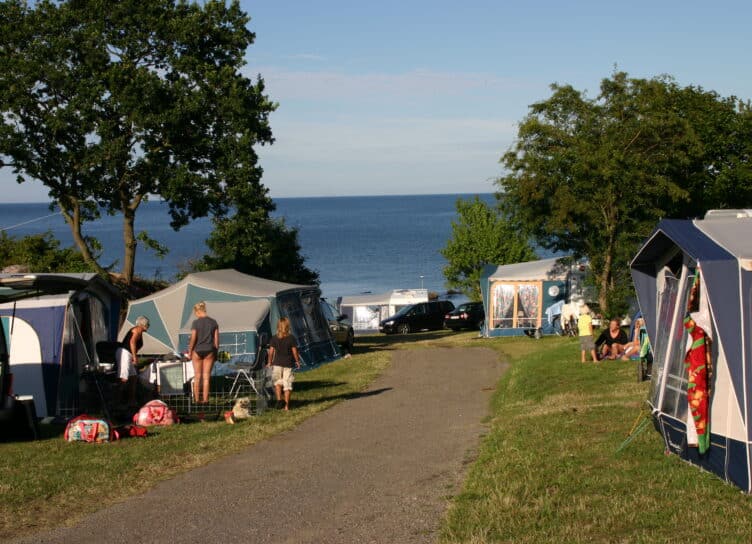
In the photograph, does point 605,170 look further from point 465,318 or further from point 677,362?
point 677,362

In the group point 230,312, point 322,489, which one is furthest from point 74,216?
point 322,489

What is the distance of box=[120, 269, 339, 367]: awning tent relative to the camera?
21.1 m

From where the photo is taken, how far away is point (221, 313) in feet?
70.9

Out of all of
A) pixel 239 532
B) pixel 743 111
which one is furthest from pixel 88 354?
pixel 743 111

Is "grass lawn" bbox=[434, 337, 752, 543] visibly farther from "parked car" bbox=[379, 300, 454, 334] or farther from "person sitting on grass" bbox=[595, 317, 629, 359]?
"parked car" bbox=[379, 300, 454, 334]

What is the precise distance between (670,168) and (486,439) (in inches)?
799

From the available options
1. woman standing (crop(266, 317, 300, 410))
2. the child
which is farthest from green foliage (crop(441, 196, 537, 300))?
woman standing (crop(266, 317, 300, 410))

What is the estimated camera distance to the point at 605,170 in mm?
27594

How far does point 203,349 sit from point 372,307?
33813 millimetres

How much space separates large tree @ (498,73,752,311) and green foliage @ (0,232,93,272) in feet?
48.8

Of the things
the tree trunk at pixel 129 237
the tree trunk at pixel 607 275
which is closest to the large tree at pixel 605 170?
the tree trunk at pixel 607 275

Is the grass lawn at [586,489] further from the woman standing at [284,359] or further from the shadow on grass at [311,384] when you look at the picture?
the shadow on grass at [311,384]

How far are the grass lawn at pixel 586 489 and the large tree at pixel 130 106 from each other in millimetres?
16220

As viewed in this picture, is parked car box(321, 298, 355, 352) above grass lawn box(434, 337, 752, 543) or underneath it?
underneath
